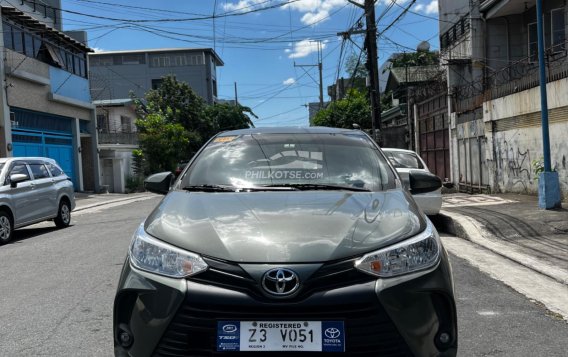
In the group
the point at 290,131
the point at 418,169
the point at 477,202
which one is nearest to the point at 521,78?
the point at 477,202

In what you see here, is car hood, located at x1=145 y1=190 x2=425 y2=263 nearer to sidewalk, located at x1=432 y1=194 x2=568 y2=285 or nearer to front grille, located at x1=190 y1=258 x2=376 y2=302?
front grille, located at x1=190 y1=258 x2=376 y2=302

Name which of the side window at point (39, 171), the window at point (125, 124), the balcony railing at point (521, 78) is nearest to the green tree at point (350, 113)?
the window at point (125, 124)

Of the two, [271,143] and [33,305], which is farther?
[33,305]

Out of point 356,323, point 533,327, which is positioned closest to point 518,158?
point 533,327

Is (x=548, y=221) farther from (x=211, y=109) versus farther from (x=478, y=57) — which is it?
(x=211, y=109)

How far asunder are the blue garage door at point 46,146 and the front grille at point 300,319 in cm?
2203

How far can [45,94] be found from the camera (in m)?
24.5

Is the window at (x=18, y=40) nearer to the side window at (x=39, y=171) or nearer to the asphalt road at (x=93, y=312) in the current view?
the side window at (x=39, y=171)

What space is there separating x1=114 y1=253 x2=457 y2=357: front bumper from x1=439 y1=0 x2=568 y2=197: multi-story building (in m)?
10.9

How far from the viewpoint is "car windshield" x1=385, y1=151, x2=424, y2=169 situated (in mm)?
10383

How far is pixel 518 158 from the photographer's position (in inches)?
566

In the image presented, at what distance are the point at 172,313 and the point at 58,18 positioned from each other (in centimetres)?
3230

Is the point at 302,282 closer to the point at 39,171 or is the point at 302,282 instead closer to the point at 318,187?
the point at 318,187

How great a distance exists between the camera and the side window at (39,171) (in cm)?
1152
